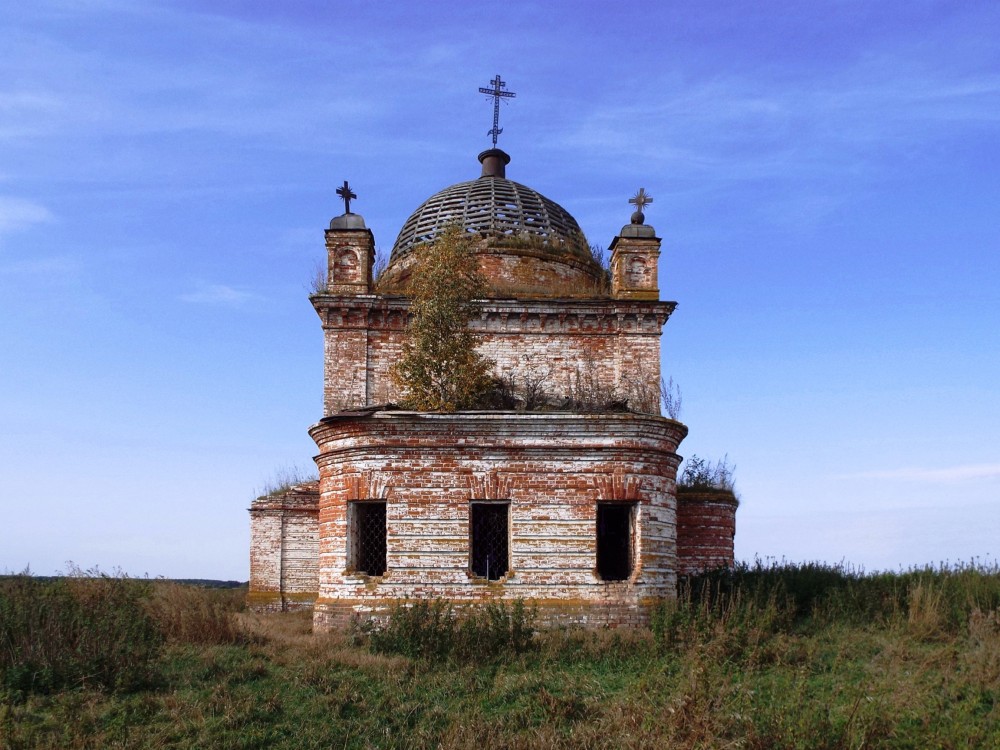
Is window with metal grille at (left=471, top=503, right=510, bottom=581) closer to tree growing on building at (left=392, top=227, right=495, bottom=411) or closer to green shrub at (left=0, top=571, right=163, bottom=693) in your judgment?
tree growing on building at (left=392, top=227, right=495, bottom=411)

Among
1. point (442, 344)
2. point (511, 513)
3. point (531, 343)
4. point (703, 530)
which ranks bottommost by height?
point (703, 530)

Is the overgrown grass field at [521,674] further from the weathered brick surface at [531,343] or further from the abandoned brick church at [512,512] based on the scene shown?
the weathered brick surface at [531,343]

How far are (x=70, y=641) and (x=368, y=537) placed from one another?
4.32 meters

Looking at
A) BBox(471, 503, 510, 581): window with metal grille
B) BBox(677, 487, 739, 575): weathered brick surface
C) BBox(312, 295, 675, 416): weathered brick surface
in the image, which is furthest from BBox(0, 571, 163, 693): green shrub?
BBox(677, 487, 739, 575): weathered brick surface

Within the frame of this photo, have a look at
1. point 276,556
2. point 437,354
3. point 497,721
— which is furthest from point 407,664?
point 276,556

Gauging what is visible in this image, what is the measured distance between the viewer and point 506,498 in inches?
457

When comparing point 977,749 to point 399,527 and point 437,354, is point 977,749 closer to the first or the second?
point 399,527

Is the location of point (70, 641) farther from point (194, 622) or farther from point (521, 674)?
point (521, 674)

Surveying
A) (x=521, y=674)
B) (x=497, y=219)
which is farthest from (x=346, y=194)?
(x=521, y=674)

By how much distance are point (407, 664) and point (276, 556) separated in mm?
9136

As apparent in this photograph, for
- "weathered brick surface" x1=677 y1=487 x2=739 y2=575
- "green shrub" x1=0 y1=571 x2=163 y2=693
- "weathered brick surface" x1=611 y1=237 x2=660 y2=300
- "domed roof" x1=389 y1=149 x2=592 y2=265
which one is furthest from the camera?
"domed roof" x1=389 y1=149 x2=592 y2=265

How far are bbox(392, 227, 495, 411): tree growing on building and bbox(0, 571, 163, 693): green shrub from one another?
6.07 metres

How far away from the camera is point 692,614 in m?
10.6

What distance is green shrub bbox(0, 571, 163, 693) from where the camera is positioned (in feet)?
27.5
